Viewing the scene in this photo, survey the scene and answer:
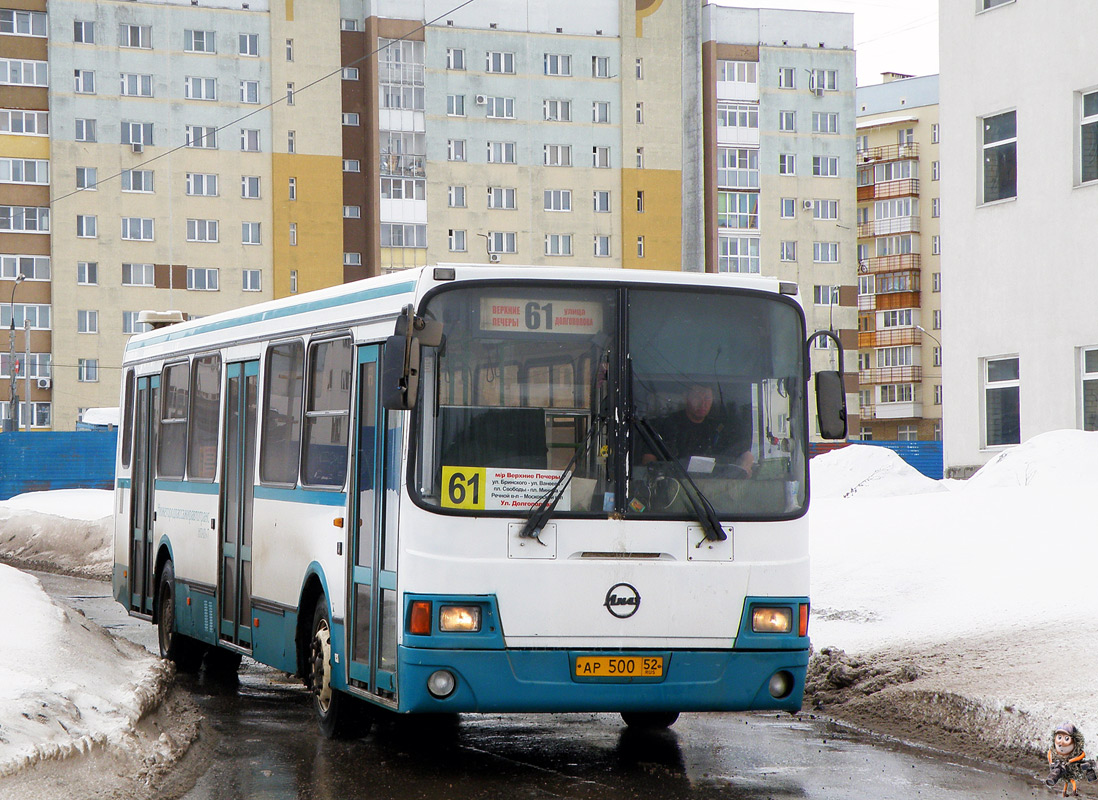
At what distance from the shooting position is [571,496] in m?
8.32

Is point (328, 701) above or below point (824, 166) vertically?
below

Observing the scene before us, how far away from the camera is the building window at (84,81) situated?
7631cm

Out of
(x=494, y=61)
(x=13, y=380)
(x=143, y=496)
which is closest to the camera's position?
(x=143, y=496)

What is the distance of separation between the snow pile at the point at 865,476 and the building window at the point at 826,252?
6186cm

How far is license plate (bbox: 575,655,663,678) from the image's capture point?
8.27m

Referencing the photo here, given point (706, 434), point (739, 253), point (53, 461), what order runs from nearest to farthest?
point (706, 434) → point (53, 461) → point (739, 253)

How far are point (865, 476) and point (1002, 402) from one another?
278 cm

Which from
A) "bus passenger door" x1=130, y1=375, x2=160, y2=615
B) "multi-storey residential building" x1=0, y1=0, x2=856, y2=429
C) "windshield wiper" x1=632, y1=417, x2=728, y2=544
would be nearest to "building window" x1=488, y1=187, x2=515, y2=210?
"multi-storey residential building" x1=0, y1=0, x2=856, y2=429

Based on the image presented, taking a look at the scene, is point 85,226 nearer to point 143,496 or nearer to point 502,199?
point 502,199

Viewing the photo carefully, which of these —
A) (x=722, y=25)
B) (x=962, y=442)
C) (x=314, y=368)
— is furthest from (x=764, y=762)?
(x=722, y=25)

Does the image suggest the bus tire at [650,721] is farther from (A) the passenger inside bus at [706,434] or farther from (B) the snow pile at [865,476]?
(B) the snow pile at [865,476]

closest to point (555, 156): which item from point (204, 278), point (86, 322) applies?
point (204, 278)

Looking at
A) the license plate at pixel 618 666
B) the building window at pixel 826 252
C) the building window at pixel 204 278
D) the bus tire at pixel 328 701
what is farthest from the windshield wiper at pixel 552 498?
the building window at pixel 826 252

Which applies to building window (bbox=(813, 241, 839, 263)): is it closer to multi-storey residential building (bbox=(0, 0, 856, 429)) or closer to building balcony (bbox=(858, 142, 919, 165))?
multi-storey residential building (bbox=(0, 0, 856, 429))
